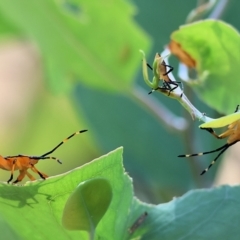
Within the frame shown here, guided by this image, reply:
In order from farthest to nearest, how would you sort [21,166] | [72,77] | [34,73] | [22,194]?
[34,73], [72,77], [21,166], [22,194]

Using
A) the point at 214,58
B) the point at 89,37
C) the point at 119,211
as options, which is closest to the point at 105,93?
the point at 89,37

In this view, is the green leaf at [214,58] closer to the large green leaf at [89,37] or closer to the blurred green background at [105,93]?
the blurred green background at [105,93]

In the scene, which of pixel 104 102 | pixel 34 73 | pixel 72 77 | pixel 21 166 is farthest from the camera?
pixel 34 73

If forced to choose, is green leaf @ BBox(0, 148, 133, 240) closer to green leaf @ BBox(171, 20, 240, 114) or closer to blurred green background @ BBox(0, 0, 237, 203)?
green leaf @ BBox(171, 20, 240, 114)

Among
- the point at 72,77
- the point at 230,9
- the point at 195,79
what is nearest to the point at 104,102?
the point at 72,77

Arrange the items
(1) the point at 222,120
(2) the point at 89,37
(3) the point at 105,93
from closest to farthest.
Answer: (1) the point at 222,120 < (2) the point at 89,37 < (3) the point at 105,93

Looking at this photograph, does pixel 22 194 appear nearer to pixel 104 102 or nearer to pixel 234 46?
pixel 234 46

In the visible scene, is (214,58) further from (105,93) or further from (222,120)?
(105,93)

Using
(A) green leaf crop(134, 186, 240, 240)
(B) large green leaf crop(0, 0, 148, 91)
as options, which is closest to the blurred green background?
(B) large green leaf crop(0, 0, 148, 91)
